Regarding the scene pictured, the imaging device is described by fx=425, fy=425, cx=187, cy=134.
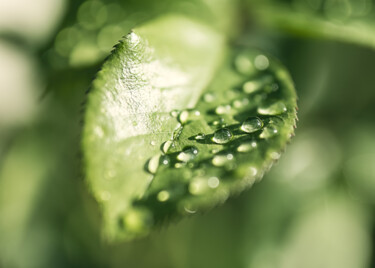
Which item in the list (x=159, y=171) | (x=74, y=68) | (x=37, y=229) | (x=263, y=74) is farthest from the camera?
(x=37, y=229)

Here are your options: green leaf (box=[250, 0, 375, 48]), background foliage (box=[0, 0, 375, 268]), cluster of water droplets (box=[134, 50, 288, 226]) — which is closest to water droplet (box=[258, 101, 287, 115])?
cluster of water droplets (box=[134, 50, 288, 226])

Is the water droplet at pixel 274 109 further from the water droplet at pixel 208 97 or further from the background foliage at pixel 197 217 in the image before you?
the background foliage at pixel 197 217

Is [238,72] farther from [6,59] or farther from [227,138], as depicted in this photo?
[6,59]

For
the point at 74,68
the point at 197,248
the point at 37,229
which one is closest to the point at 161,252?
the point at 197,248

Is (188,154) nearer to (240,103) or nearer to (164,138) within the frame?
(164,138)

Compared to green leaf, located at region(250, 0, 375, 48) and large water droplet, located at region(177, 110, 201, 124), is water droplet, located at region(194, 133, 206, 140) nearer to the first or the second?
large water droplet, located at region(177, 110, 201, 124)

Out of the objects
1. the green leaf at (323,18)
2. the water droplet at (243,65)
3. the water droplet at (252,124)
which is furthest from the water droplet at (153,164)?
the green leaf at (323,18)
